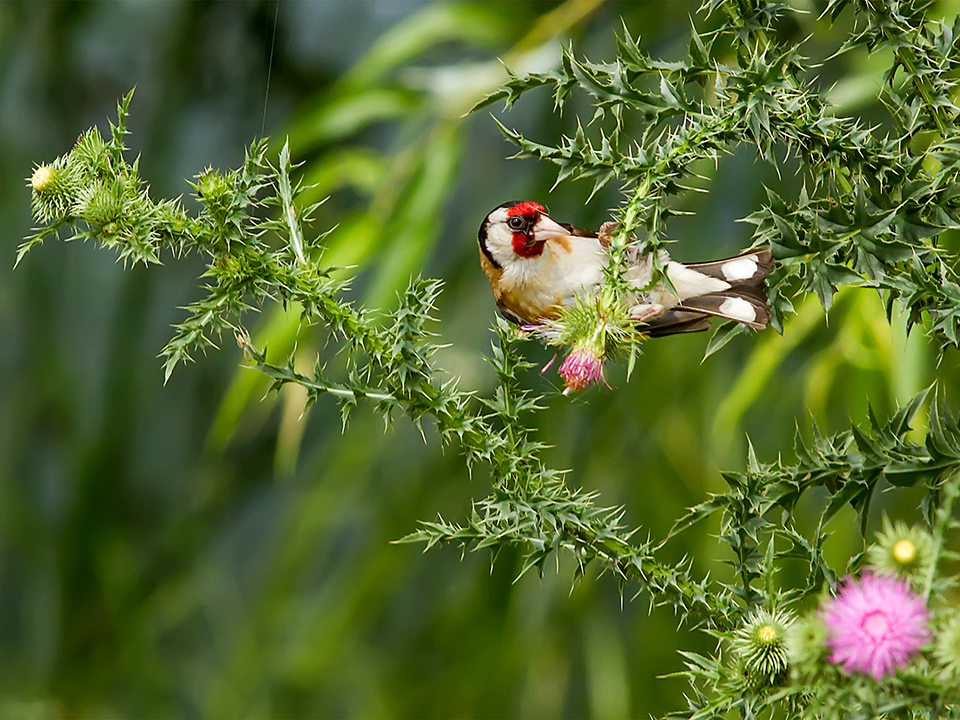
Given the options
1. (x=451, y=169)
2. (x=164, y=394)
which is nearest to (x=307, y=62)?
(x=164, y=394)

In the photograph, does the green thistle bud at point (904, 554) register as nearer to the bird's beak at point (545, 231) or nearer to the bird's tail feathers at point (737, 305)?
the bird's tail feathers at point (737, 305)

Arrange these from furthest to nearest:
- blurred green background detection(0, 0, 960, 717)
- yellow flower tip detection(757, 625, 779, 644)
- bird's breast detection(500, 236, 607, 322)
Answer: blurred green background detection(0, 0, 960, 717) → bird's breast detection(500, 236, 607, 322) → yellow flower tip detection(757, 625, 779, 644)

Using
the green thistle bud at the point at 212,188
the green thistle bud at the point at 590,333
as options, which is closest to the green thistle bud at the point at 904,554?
the green thistle bud at the point at 590,333

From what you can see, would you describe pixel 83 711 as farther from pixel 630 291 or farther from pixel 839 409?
pixel 630 291

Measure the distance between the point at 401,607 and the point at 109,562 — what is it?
75cm

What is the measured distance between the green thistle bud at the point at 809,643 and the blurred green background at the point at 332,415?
2.39ft

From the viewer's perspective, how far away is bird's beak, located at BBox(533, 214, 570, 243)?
598 millimetres

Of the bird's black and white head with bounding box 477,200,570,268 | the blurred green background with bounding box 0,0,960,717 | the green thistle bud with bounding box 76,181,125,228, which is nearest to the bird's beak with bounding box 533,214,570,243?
the bird's black and white head with bounding box 477,200,570,268

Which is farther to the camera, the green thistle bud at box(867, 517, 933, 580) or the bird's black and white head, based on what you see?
the bird's black and white head

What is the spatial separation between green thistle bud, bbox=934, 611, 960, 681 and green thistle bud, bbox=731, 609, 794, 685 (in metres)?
0.10

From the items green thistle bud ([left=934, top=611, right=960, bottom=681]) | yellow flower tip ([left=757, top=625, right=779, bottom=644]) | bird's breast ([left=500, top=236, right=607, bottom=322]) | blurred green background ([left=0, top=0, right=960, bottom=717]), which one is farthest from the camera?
blurred green background ([left=0, top=0, right=960, bottom=717])

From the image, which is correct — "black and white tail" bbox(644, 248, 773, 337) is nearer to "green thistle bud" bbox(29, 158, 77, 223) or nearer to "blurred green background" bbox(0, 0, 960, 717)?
"green thistle bud" bbox(29, 158, 77, 223)

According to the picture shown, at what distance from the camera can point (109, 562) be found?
7.66 ft

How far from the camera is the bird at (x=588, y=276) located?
22.2 inches
